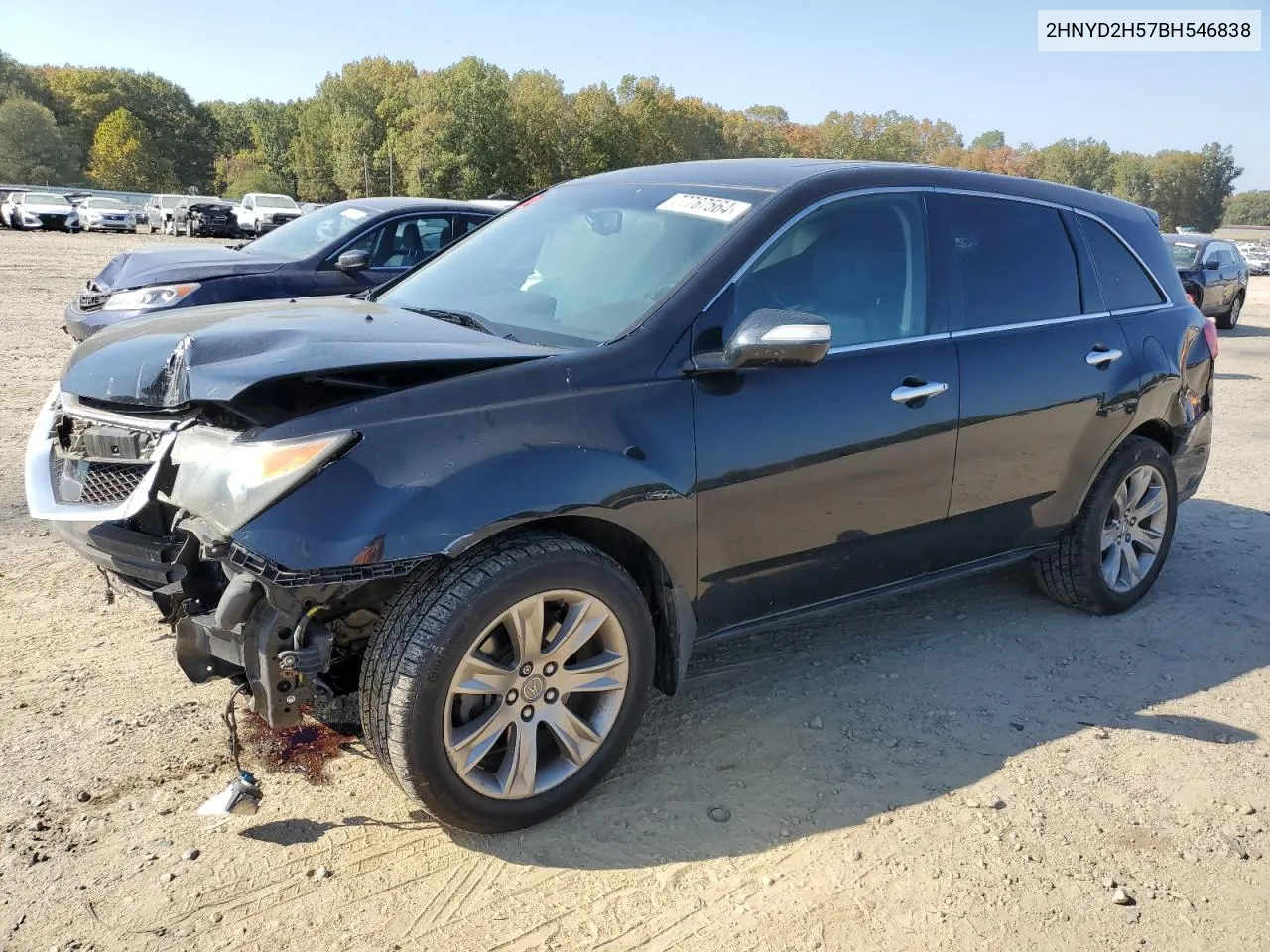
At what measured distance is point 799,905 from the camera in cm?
264

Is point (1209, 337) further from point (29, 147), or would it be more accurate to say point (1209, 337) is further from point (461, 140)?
point (29, 147)

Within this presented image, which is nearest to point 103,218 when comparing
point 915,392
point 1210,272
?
point 1210,272

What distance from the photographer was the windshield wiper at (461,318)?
10.9 feet

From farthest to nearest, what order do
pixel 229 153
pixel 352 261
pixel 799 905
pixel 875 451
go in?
pixel 229 153 → pixel 352 261 → pixel 875 451 → pixel 799 905

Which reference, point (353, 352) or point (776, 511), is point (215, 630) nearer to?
point (353, 352)

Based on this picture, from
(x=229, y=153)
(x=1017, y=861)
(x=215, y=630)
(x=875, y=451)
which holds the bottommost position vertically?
(x=1017, y=861)

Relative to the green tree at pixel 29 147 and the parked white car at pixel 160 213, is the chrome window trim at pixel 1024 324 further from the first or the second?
the green tree at pixel 29 147

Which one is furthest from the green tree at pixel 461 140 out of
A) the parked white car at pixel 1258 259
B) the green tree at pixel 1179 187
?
the green tree at pixel 1179 187

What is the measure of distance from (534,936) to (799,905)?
27.7 inches

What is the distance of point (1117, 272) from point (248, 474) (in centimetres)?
385

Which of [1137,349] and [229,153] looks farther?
[229,153]

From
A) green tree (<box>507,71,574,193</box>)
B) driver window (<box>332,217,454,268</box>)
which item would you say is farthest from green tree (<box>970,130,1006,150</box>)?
driver window (<box>332,217,454,268</box>)

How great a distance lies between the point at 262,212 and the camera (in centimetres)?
3650

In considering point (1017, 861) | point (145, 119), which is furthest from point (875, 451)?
point (145, 119)
